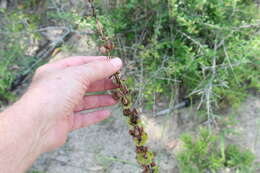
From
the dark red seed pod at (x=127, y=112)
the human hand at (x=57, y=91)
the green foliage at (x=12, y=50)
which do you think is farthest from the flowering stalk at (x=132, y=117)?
the green foliage at (x=12, y=50)

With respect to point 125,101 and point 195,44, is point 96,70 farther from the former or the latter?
point 195,44

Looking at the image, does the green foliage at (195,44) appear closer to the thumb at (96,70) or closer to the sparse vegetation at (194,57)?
the sparse vegetation at (194,57)

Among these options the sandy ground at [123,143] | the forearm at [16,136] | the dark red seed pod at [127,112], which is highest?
the dark red seed pod at [127,112]

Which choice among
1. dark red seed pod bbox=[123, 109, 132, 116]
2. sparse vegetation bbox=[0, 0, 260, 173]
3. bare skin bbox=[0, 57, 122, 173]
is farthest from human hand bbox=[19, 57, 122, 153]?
sparse vegetation bbox=[0, 0, 260, 173]

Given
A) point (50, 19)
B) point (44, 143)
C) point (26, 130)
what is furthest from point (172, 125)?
point (50, 19)

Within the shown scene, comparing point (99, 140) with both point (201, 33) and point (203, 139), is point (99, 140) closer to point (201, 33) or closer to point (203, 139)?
point (203, 139)

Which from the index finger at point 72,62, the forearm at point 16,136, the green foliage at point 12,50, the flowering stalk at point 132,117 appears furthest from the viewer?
the green foliage at point 12,50

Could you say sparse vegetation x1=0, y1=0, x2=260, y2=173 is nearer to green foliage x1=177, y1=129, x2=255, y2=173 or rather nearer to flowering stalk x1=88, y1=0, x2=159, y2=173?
green foliage x1=177, y1=129, x2=255, y2=173

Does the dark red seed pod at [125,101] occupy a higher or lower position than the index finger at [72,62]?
lower
